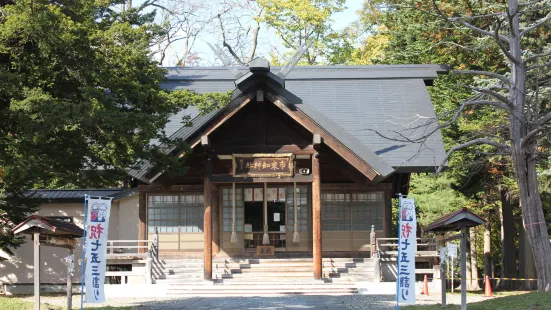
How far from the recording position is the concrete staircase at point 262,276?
21.6 meters

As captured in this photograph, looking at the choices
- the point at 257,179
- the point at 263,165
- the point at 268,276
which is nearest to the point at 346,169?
the point at 263,165

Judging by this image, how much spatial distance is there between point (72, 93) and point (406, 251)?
8579 millimetres

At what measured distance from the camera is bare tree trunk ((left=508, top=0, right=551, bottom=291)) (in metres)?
18.8

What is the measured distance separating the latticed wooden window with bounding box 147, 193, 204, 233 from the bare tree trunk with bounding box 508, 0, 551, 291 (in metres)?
11.0

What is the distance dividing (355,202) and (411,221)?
905 centimetres

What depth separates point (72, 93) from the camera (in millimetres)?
17484

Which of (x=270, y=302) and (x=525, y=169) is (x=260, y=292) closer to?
(x=270, y=302)

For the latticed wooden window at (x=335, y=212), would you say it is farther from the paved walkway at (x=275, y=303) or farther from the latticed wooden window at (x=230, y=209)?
the paved walkway at (x=275, y=303)

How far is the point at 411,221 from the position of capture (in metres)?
16.4

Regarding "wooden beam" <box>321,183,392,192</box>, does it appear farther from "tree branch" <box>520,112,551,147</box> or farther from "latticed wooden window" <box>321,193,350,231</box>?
"tree branch" <box>520,112,551,147</box>

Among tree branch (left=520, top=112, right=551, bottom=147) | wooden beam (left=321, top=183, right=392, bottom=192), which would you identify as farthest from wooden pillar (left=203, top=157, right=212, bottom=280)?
tree branch (left=520, top=112, right=551, bottom=147)

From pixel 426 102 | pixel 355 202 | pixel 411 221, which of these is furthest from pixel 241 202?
pixel 411 221

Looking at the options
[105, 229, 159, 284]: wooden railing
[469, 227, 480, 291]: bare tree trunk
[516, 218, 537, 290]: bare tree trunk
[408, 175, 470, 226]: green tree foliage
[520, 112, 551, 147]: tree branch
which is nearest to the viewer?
[520, 112, 551, 147]: tree branch

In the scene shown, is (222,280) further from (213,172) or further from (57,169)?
(57,169)
